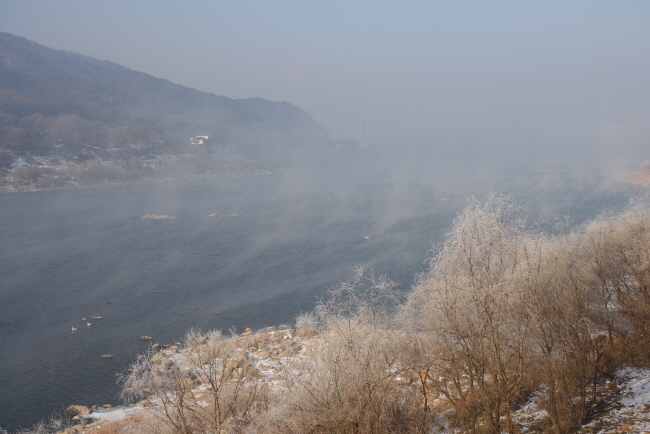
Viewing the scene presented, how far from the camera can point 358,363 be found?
10.1 metres

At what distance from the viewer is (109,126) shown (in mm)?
112875

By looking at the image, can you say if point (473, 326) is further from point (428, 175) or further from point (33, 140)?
point (33, 140)

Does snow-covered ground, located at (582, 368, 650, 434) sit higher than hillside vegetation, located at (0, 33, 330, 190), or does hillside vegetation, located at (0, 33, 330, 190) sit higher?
hillside vegetation, located at (0, 33, 330, 190)

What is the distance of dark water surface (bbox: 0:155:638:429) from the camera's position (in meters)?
23.1

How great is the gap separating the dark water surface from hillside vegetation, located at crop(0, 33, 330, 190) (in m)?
16.9

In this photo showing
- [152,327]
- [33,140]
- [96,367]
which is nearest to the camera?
[96,367]

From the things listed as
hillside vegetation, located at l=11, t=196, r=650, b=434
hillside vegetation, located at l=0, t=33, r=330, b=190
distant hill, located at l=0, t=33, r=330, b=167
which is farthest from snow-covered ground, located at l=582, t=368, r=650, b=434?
distant hill, located at l=0, t=33, r=330, b=167

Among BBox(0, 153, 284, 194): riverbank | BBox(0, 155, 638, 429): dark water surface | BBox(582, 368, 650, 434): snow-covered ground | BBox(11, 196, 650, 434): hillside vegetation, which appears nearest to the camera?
BBox(582, 368, 650, 434): snow-covered ground

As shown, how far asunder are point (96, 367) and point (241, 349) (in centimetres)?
682

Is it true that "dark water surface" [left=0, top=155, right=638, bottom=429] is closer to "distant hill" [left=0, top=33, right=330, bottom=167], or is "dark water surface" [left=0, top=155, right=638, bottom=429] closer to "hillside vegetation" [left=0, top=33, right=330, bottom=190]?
"hillside vegetation" [left=0, top=33, right=330, bottom=190]

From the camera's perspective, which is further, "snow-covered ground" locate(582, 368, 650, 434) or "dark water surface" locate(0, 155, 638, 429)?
"dark water surface" locate(0, 155, 638, 429)

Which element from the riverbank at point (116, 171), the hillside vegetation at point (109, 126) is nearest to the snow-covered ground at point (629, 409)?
the riverbank at point (116, 171)

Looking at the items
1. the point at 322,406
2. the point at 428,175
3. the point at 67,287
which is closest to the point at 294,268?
the point at 67,287

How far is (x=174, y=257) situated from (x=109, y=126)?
3385 inches
